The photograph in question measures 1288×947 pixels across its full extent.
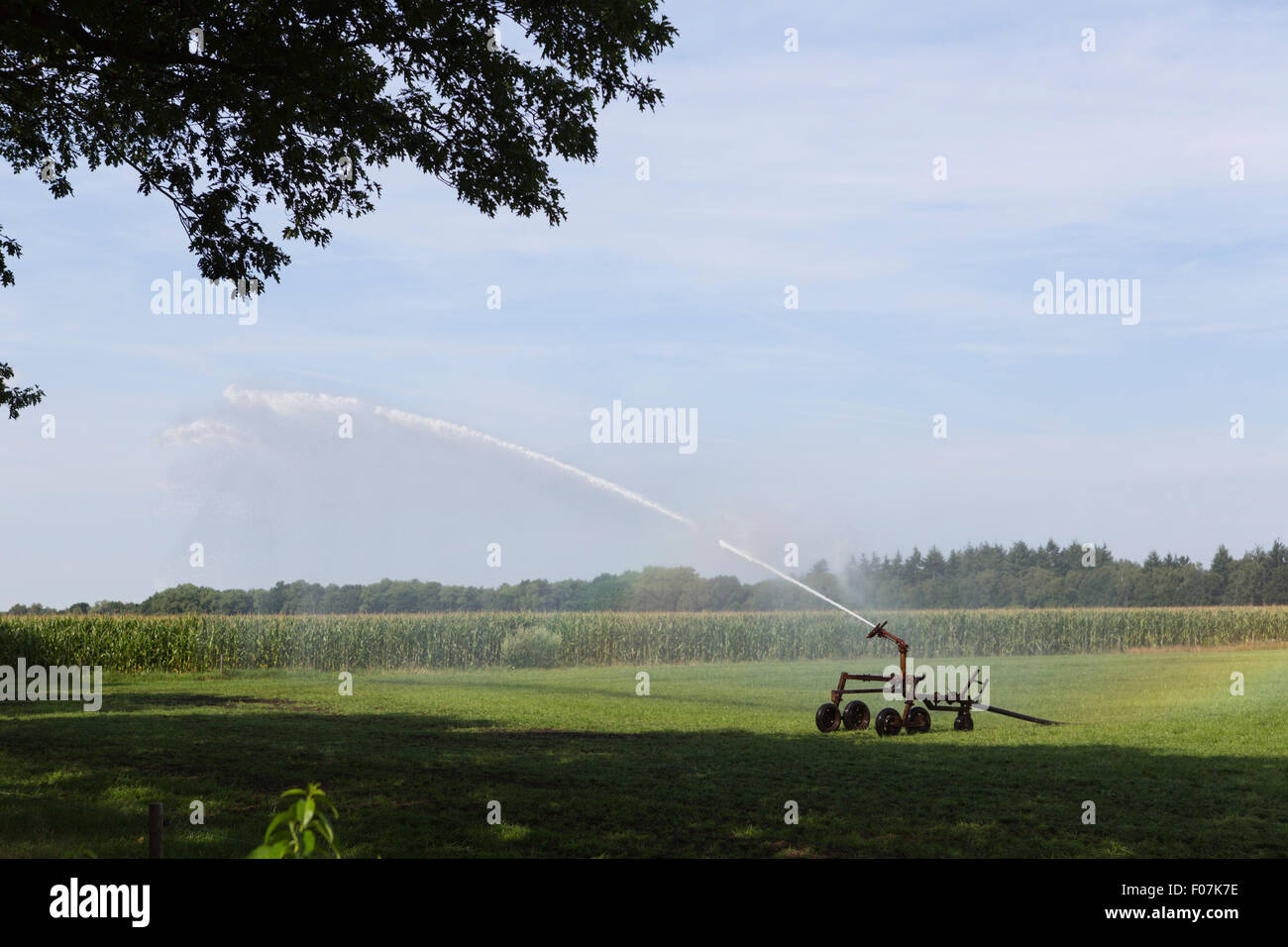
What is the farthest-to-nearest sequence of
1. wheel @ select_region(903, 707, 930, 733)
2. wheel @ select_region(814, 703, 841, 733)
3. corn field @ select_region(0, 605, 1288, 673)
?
1. corn field @ select_region(0, 605, 1288, 673)
2. wheel @ select_region(814, 703, 841, 733)
3. wheel @ select_region(903, 707, 930, 733)

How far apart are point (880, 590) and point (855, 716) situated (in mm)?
63715

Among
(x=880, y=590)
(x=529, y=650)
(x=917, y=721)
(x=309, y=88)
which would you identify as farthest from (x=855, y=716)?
(x=880, y=590)

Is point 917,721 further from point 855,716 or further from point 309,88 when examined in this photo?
point 309,88

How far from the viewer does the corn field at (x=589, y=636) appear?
130 feet

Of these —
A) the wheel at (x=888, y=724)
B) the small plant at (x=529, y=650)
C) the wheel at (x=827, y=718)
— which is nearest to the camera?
the wheel at (x=888, y=724)

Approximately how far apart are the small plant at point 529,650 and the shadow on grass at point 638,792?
23.9m

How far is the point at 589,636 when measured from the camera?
46594 millimetres

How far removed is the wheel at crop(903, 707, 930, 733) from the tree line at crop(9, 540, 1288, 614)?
30628mm

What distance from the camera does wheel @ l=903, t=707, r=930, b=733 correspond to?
1950 cm

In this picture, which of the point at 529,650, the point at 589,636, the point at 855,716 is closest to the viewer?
the point at 855,716

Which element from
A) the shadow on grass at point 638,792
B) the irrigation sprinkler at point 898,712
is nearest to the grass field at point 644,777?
the shadow on grass at point 638,792
